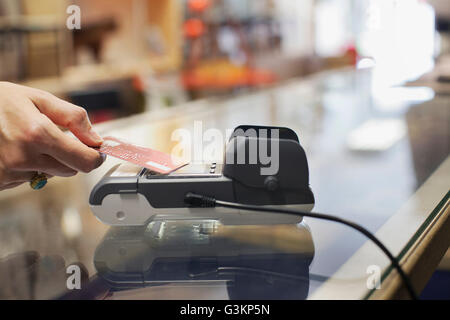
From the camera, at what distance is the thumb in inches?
22.4

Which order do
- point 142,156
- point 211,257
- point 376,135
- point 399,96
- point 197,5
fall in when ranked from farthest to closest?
1. point 197,5
2. point 399,96
3. point 376,135
4. point 142,156
5. point 211,257

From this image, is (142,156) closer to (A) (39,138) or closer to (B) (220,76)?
(A) (39,138)

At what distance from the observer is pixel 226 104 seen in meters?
1.46

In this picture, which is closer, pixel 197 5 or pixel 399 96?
pixel 399 96

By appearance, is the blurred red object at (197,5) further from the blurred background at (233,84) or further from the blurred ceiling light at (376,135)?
the blurred ceiling light at (376,135)

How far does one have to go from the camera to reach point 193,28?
3.29 metres

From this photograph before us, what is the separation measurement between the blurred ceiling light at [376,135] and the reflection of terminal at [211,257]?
467 millimetres

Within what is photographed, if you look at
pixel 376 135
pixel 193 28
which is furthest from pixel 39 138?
pixel 193 28

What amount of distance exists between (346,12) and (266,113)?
450cm

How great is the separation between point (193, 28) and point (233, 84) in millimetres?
449

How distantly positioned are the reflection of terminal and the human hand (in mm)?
93

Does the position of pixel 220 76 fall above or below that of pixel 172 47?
below

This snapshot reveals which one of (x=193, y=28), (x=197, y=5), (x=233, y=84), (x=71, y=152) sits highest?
(x=197, y=5)

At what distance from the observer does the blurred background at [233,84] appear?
0.68 meters
